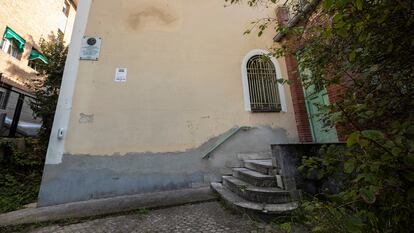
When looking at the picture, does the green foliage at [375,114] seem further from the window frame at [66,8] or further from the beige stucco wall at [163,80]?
the window frame at [66,8]

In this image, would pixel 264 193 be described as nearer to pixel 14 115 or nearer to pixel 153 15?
pixel 153 15

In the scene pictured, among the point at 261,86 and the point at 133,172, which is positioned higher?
the point at 261,86

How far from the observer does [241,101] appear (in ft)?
15.3

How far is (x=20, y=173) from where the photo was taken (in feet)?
15.1

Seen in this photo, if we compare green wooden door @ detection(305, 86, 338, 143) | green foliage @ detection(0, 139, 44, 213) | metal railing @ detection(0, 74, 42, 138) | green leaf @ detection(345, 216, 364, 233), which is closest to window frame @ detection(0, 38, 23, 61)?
metal railing @ detection(0, 74, 42, 138)

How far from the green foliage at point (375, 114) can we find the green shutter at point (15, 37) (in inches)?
465

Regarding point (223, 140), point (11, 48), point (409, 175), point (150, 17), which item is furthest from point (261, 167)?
point (11, 48)

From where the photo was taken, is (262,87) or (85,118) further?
(262,87)

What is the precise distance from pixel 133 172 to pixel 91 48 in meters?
3.10

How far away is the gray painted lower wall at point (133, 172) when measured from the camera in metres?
3.59

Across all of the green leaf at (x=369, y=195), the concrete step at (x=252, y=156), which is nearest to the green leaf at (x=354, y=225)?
the green leaf at (x=369, y=195)

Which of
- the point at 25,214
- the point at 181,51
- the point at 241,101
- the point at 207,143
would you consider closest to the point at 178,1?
the point at 181,51

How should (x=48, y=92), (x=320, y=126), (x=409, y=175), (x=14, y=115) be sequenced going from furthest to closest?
(x=14, y=115)
(x=48, y=92)
(x=320, y=126)
(x=409, y=175)

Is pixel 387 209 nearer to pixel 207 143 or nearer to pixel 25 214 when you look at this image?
pixel 207 143
